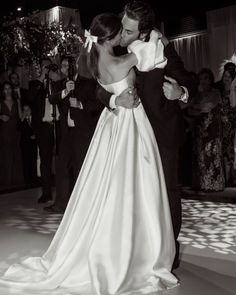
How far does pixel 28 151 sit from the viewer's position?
774cm

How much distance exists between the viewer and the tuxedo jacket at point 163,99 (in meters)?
2.82

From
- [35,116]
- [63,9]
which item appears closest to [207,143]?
[35,116]

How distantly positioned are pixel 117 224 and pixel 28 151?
5.20 m

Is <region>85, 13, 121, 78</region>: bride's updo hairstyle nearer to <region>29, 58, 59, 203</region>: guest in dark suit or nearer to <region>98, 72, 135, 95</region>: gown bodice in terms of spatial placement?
<region>98, 72, 135, 95</region>: gown bodice

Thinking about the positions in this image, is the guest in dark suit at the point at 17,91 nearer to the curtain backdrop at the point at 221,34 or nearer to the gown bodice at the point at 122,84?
the curtain backdrop at the point at 221,34

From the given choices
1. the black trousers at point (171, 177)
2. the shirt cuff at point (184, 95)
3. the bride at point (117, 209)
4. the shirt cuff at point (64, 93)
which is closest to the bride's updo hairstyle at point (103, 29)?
the bride at point (117, 209)

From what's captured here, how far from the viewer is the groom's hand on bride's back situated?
9.05 feet

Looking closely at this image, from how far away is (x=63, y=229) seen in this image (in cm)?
299

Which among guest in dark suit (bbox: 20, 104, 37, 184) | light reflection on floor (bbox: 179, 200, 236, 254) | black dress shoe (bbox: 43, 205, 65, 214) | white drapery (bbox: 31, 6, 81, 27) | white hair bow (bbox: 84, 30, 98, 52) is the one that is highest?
white drapery (bbox: 31, 6, 81, 27)

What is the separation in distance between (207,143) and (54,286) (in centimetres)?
383

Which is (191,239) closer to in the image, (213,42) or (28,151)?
(28,151)

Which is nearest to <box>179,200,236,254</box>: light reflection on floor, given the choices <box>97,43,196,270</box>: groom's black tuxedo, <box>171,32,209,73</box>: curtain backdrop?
<box>97,43,196,270</box>: groom's black tuxedo

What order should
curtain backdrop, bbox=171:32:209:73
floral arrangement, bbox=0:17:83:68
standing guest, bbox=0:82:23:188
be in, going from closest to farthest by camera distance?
standing guest, bbox=0:82:23:188, floral arrangement, bbox=0:17:83:68, curtain backdrop, bbox=171:32:209:73

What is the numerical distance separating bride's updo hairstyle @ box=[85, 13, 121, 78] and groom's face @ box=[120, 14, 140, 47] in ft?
0.10
